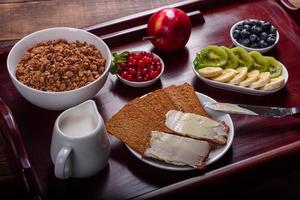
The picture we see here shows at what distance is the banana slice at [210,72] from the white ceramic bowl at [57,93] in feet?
0.73

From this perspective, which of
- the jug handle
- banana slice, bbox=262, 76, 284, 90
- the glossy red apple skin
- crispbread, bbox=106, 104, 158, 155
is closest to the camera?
the jug handle

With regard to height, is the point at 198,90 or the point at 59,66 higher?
the point at 59,66

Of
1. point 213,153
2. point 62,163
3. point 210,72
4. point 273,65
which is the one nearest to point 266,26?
point 273,65

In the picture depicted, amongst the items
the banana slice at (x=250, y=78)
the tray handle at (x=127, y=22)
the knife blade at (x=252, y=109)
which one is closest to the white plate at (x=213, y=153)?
the knife blade at (x=252, y=109)

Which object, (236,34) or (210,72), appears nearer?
(210,72)

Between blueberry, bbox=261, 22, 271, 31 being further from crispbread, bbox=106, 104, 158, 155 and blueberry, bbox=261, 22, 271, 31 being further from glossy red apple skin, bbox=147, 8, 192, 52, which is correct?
crispbread, bbox=106, 104, 158, 155

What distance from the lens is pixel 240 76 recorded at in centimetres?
110

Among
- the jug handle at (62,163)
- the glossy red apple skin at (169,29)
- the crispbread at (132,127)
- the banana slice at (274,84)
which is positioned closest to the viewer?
the jug handle at (62,163)

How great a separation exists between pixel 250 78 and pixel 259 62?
6 cm

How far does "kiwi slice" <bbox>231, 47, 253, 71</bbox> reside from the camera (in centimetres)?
114

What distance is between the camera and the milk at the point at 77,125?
2.88ft

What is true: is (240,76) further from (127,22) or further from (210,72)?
(127,22)

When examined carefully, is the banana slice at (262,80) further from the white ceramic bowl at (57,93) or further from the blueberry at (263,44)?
the white ceramic bowl at (57,93)

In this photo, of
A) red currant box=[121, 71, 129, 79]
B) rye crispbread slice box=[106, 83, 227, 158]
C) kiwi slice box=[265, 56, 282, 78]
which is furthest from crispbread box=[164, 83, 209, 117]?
kiwi slice box=[265, 56, 282, 78]
